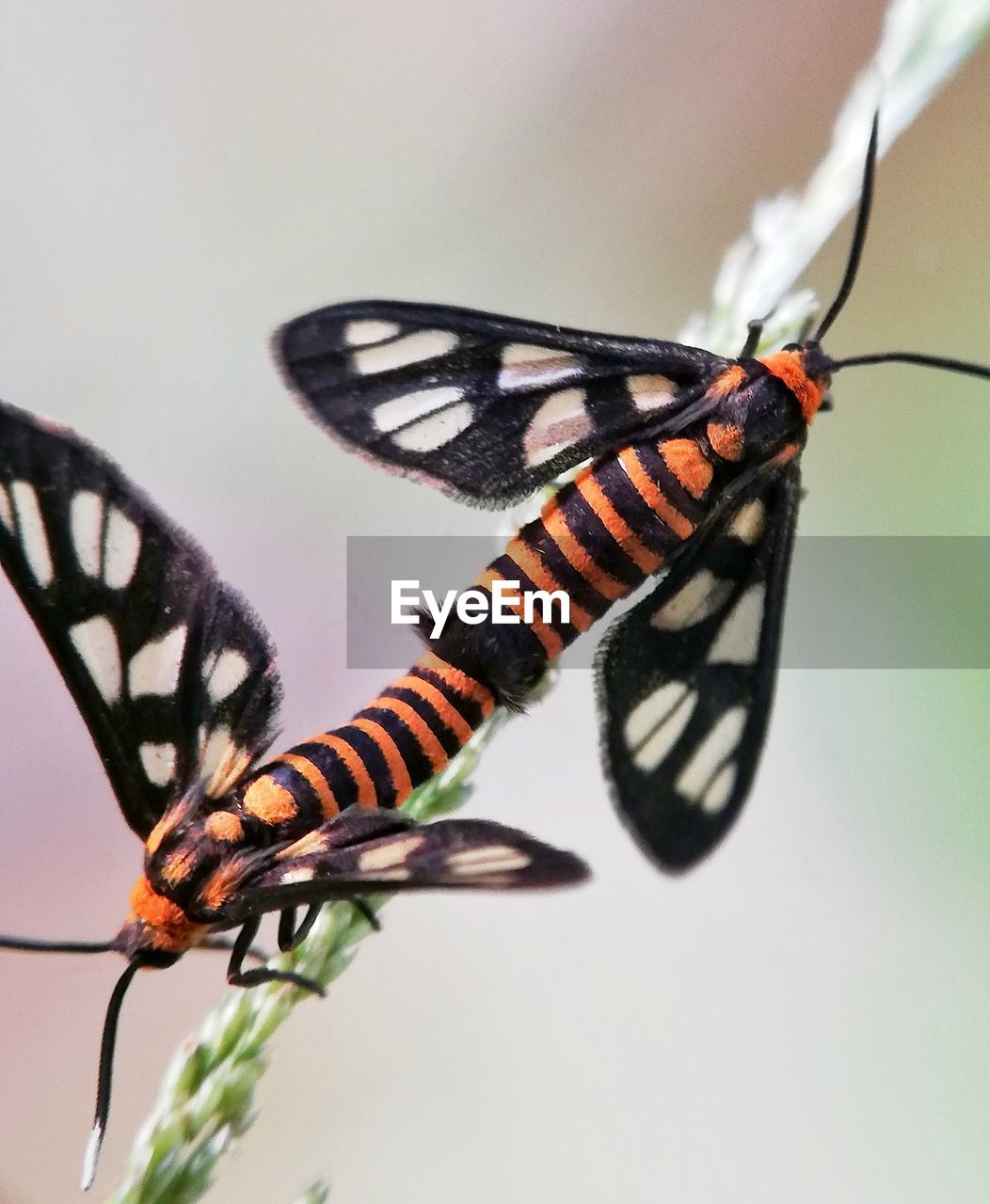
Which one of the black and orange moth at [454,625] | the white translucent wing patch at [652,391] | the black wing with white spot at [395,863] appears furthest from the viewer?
the white translucent wing patch at [652,391]

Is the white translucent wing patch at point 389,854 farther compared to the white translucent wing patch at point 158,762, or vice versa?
the white translucent wing patch at point 158,762

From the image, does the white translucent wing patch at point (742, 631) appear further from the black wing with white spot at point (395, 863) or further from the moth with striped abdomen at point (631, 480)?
the black wing with white spot at point (395, 863)

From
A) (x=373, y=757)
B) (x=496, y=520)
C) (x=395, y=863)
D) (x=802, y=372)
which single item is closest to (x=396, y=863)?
(x=395, y=863)

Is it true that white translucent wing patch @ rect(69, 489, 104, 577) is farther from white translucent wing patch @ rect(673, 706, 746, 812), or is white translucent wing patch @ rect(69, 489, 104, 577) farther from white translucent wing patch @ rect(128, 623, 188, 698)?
white translucent wing patch @ rect(673, 706, 746, 812)

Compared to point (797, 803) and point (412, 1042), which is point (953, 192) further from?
point (412, 1042)

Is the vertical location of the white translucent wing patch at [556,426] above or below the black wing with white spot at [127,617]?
above

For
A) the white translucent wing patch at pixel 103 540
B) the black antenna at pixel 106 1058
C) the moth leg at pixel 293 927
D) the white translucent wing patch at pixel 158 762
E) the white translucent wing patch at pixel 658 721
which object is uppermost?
the white translucent wing patch at pixel 103 540

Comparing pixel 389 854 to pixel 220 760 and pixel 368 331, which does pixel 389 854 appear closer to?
pixel 220 760

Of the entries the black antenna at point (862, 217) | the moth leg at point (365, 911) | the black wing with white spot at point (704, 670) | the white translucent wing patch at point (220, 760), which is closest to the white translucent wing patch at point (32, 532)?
the white translucent wing patch at point (220, 760)
